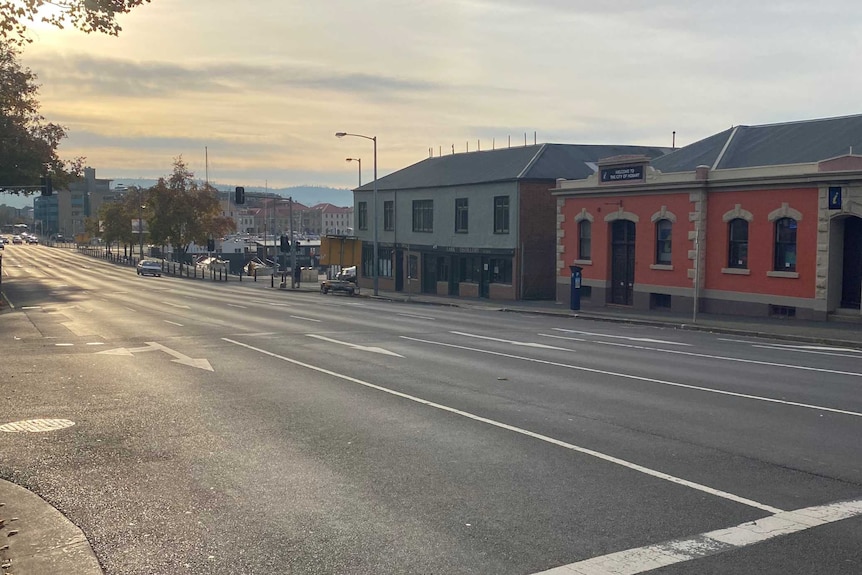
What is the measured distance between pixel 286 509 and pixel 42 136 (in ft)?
204

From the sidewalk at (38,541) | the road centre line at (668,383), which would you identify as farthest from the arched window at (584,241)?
the sidewalk at (38,541)

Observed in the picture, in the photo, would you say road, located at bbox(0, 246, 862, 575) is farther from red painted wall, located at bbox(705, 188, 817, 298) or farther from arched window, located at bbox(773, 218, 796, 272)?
arched window, located at bbox(773, 218, 796, 272)

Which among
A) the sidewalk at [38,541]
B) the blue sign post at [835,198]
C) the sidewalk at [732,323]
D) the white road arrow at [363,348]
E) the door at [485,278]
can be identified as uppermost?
the blue sign post at [835,198]

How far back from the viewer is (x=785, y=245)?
30.4 m

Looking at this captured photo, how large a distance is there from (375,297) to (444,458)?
141ft

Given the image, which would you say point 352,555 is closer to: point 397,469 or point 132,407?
point 397,469

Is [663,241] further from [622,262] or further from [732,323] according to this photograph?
[732,323]

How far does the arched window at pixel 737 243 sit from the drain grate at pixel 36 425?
2702 centimetres

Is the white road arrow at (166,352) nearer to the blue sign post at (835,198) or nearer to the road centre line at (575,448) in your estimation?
the road centre line at (575,448)

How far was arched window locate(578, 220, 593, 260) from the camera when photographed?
134 ft

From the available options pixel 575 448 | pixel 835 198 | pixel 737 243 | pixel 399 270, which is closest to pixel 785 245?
pixel 737 243

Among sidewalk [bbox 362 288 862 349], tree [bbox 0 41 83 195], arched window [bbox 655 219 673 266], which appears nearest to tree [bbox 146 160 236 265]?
tree [bbox 0 41 83 195]

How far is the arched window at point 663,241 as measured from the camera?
35.8 m

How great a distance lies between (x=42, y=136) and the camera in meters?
61.8
